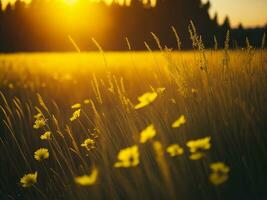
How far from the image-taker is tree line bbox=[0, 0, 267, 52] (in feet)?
102

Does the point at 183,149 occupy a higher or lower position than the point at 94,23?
higher

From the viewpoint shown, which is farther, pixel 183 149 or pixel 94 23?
pixel 94 23

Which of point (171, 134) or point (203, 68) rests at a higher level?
point (203, 68)

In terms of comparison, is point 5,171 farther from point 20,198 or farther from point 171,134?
point 171,134

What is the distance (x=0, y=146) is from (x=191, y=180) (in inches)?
77.4

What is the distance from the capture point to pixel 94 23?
34406 mm

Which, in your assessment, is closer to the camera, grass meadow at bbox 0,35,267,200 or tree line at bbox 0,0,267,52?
grass meadow at bbox 0,35,267,200

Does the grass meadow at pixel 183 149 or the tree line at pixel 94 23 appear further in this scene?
the tree line at pixel 94 23

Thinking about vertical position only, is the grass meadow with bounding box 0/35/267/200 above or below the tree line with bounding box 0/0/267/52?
above

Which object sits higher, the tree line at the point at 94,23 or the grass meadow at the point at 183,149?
the grass meadow at the point at 183,149

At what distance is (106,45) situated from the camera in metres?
33.6

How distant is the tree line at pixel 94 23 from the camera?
31.2 metres

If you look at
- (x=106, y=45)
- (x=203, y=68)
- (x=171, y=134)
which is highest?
(x=203, y=68)

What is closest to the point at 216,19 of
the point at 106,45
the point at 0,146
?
the point at 106,45
